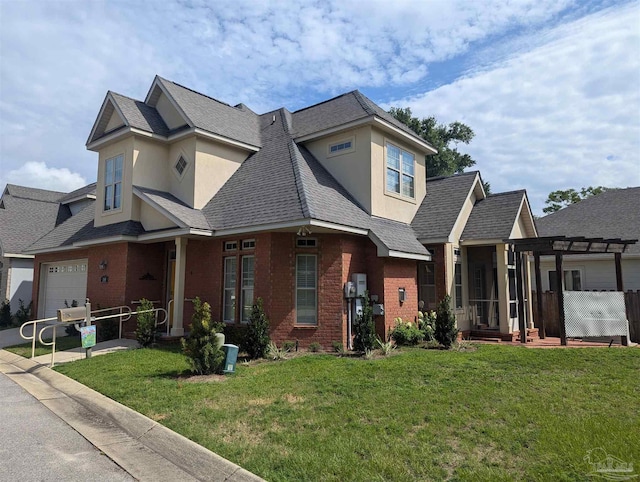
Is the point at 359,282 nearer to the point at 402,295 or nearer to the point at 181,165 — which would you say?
the point at 402,295

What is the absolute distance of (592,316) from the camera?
12.6 m

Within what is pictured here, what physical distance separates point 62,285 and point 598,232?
79.7 ft

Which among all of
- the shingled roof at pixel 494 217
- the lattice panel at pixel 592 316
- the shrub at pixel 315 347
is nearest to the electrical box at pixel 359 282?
the shrub at pixel 315 347

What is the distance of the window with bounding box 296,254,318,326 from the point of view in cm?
1226

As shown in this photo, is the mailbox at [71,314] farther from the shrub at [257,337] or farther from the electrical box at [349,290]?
the electrical box at [349,290]

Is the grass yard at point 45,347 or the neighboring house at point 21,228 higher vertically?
the neighboring house at point 21,228

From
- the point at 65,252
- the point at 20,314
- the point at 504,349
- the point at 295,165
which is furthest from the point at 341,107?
the point at 20,314

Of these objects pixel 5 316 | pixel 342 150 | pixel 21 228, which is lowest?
pixel 5 316

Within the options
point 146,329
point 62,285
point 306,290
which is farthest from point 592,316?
point 62,285

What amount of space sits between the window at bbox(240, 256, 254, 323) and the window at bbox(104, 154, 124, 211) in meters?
5.87

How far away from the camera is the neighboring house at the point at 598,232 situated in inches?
726

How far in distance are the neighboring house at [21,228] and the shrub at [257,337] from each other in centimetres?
1685

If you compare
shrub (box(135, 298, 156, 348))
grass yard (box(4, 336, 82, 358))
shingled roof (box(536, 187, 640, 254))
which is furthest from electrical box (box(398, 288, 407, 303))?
shingled roof (box(536, 187, 640, 254))

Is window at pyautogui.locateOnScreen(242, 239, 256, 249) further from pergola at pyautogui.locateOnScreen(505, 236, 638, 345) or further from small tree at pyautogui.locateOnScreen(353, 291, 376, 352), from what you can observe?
pergola at pyautogui.locateOnScreen(505, 236, 638, 345)
